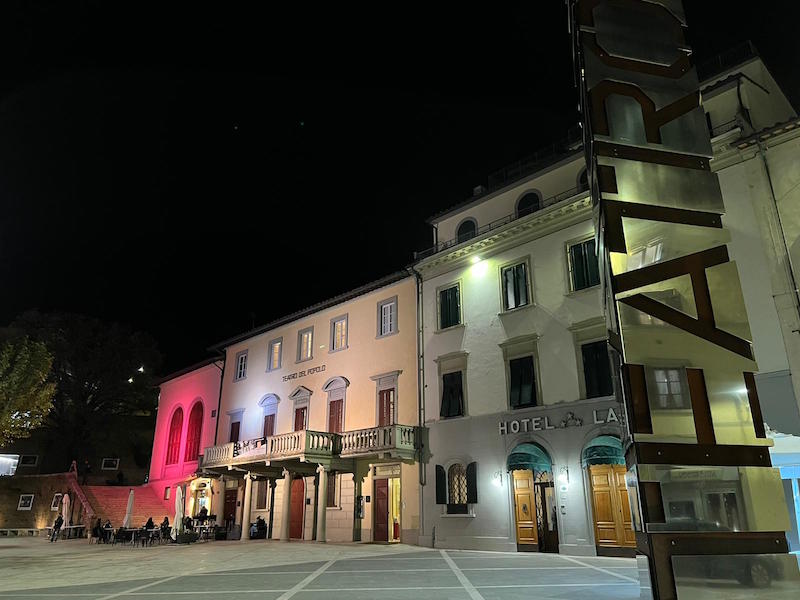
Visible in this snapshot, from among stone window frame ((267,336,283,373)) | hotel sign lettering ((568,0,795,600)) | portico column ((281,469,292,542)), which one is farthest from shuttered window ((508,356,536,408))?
stone window frame ((267,336,283,373))

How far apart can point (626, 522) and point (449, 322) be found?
9.96 meters

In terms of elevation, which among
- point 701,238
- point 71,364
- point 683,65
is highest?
point 71,364

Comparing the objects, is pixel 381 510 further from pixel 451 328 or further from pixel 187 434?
pixel 187 434

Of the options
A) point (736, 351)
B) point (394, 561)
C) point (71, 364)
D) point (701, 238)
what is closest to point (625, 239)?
point (701, 238)

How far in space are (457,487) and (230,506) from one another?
643 inches

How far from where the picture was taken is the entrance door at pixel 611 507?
16.5 meters

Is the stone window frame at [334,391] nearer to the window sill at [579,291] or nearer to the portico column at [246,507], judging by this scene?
the portico column at [246,507]

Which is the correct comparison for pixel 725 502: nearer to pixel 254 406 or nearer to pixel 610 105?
pixel 610 105

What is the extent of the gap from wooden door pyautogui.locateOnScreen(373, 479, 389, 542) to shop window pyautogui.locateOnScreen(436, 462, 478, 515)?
3274 mm

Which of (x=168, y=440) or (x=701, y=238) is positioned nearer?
(x=701, y=238)

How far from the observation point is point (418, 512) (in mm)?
22000

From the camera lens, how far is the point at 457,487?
2112cm

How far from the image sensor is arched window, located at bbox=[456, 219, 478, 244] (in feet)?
76.3

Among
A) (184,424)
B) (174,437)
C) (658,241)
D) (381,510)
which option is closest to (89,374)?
(174,437)
